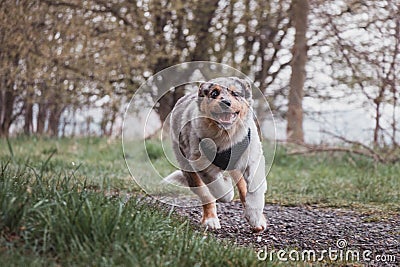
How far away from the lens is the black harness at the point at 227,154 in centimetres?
425

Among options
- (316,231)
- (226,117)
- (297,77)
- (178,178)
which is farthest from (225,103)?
(297,77)

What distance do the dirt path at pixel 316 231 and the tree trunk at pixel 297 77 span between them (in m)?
5.45

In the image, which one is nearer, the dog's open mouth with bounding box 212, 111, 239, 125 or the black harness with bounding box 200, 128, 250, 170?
the dog's open mouth with bounding box 212, 111, 239, 125

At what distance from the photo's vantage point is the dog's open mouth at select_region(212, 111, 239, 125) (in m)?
4.11

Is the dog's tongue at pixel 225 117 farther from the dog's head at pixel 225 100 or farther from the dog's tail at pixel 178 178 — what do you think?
the dog's tail at pixel 178 178

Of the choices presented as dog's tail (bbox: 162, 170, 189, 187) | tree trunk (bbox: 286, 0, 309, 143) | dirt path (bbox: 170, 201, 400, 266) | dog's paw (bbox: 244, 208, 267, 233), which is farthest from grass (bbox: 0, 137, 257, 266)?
tree trunk (bbox: 286, 0, 309, 143)

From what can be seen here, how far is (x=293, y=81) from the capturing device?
453 inches

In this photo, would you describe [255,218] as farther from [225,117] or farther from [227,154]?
[225,117]

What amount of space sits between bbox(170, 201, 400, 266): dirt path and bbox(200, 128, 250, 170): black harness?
0.47 metres

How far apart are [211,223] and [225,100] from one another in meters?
0.94

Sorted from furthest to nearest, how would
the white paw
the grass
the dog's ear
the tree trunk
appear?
the tree trunk, the white paw, the dog's ear, the grass

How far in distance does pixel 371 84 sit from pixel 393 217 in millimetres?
4525

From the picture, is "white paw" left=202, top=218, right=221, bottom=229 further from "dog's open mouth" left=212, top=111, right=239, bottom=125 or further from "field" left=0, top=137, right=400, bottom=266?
"dog's open mouth" left=212, top=111, right=239, bottom=125

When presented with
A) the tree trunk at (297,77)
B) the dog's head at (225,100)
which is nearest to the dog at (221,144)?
the dog's head at (225,100)
